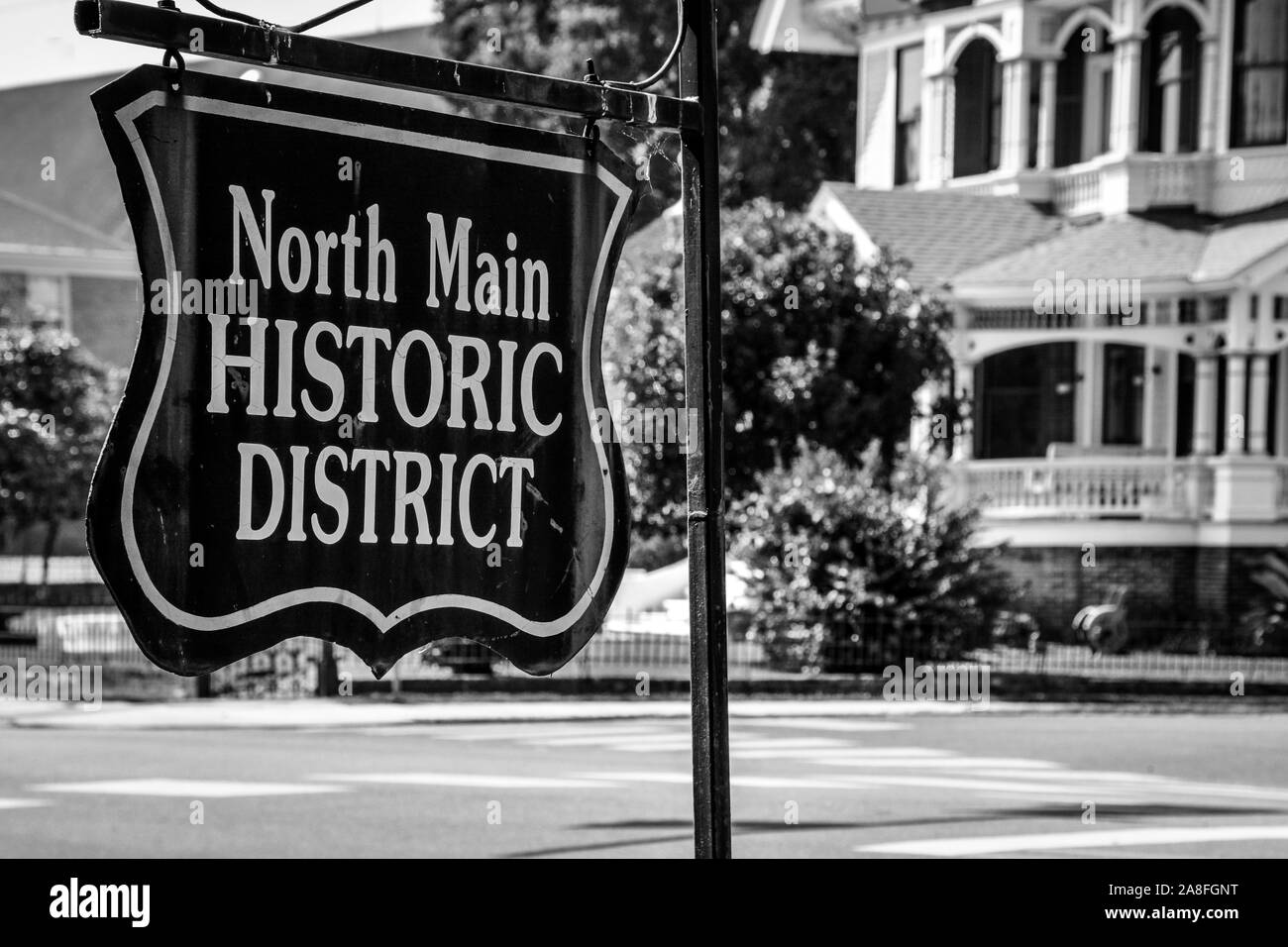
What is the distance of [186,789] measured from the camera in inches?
492

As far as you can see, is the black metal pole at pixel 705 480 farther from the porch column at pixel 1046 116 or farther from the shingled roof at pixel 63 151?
the shingled roof at pixel 63 151

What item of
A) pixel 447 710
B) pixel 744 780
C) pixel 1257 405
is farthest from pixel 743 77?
pixel 744 780

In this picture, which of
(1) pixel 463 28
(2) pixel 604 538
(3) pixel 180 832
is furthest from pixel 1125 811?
(1) pixel 463 28

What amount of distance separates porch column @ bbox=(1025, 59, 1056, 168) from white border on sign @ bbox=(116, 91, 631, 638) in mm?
28302

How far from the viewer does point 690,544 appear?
2959 millimetres

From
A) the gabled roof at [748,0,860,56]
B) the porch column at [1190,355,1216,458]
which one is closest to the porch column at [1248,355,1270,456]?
the porch column at [1190,355,1216,458]

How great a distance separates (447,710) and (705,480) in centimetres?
1701

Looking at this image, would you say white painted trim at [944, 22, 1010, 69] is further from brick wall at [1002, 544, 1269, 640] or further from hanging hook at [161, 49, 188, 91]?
hanging hook at [161, 49, 188, 91]

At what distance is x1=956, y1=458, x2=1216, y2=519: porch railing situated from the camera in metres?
26.5

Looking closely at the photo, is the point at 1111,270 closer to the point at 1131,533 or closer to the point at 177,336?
the point at 1131,533

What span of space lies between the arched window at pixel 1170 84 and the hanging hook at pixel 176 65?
27944mm

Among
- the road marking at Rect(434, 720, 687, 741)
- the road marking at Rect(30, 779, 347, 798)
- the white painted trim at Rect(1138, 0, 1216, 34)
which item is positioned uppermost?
the white painted trim at Rect(1138, 0, 1216, 34)
